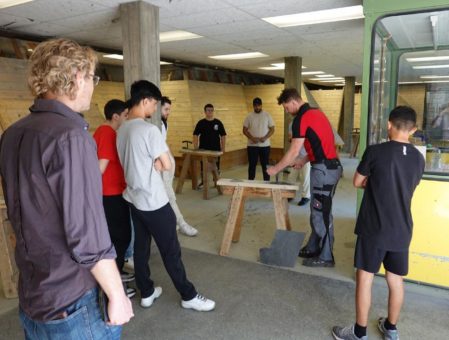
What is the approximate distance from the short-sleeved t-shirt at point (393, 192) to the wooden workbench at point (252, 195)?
141 cm

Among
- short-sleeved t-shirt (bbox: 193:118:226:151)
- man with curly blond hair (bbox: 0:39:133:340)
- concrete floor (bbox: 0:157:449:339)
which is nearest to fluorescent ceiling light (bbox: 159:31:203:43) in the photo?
short-sleeved t-shirt (bbox: 193:118:226:151)

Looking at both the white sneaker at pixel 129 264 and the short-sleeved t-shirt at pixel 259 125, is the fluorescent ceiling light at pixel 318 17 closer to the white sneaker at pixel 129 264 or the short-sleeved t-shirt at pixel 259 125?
the short-sleeved t-shirt at pixel 259 125

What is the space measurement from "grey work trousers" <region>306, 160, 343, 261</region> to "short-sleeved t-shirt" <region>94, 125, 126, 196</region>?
1.73 meters

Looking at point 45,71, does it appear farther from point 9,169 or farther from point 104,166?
point 104,166

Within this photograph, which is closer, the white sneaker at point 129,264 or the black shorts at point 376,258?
the black shorts at point 376,258

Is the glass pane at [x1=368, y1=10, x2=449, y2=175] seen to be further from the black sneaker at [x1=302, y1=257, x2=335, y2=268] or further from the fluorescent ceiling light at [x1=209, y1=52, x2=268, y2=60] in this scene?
the fluorescent ceiling light at [x1=209, y1=52, x2=268, y2=60]

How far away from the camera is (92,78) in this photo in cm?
116

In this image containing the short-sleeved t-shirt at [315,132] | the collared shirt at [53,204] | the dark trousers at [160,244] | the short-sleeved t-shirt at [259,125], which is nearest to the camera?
the collared shirt at [53,204]

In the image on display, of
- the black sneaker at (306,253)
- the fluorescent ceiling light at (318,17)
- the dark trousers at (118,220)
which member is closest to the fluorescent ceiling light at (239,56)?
the fluorescent ceiling light at (318,17)

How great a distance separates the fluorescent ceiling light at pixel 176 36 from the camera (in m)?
5.05

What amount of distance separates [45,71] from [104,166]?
163 cm

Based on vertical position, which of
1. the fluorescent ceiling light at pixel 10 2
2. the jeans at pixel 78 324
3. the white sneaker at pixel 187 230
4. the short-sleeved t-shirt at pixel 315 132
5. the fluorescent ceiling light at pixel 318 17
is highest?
the fluorescent ceiling light at pixel 318 17

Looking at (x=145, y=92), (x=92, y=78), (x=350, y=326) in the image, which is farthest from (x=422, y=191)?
(x=92, y=78)

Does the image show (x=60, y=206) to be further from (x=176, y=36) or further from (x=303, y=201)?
(x=303, y=201)
